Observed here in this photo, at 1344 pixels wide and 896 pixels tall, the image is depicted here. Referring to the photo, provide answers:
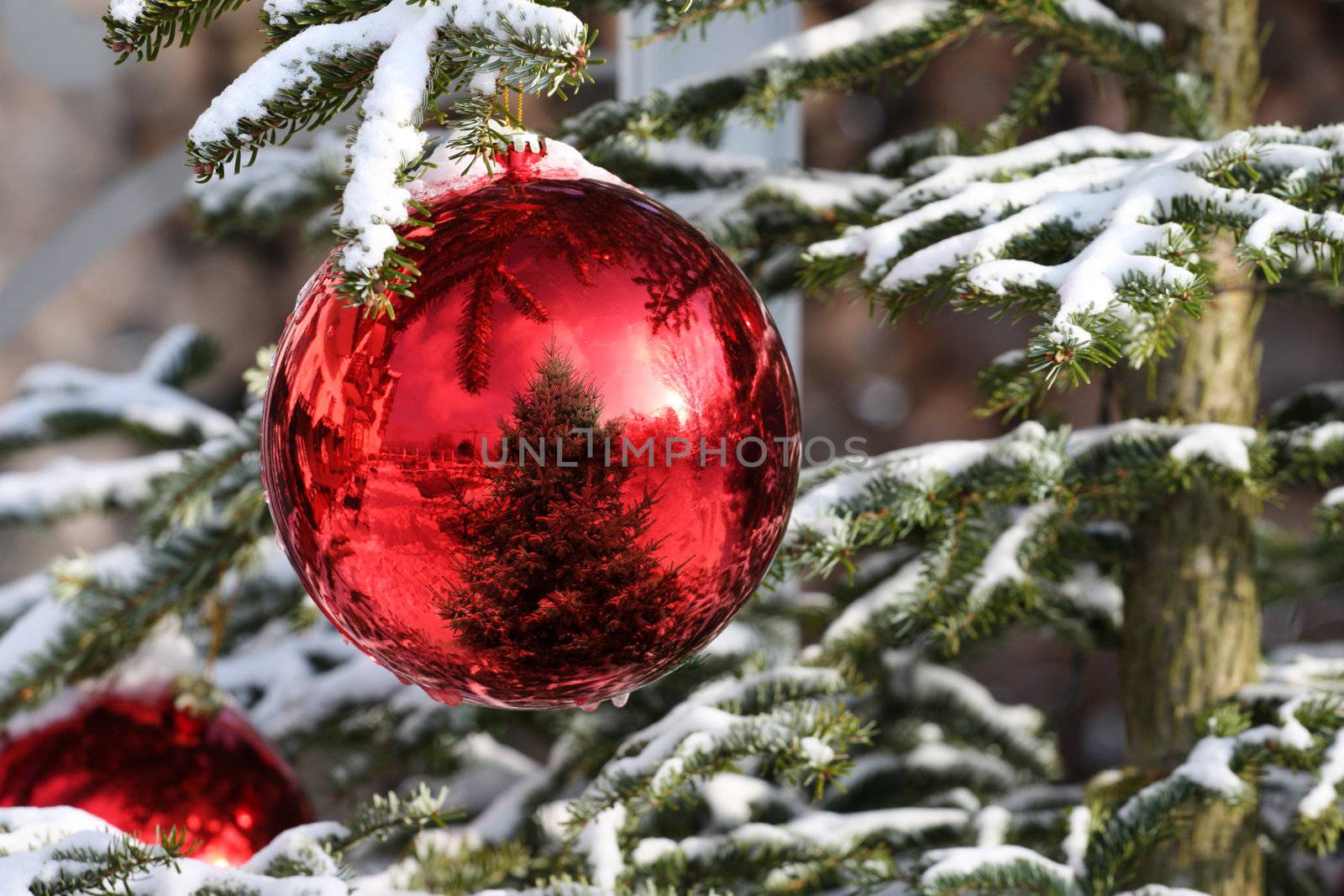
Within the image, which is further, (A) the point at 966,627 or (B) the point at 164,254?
(B) the point at 164,254

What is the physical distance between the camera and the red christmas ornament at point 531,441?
1.05 feet

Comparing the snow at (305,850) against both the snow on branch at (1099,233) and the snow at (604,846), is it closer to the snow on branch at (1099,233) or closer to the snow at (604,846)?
the snow at (604,846)

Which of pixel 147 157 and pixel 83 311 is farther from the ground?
pixel 147 157

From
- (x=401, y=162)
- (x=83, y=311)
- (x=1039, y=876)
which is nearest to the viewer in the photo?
(x=401, y=162)

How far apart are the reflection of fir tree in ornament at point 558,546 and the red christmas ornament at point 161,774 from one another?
10.7 inches

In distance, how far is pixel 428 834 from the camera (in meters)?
0.64

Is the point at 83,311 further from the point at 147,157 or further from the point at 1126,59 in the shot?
the point at 1126,59

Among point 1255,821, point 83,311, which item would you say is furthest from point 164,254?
point 1255,821

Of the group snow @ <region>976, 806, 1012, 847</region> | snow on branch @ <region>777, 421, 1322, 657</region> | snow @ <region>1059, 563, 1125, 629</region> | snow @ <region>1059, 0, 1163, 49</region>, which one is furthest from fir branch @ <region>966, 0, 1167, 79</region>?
snow @ <region>976, 806, 1012, 847</region>

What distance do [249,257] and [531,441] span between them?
133cm

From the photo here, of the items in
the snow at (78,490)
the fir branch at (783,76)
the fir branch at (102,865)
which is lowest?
the fir branch at (102,865)

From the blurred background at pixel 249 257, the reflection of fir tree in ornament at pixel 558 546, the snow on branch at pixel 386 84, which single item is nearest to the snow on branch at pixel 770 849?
the reflection of fir tree in ornament at pixel 558 546

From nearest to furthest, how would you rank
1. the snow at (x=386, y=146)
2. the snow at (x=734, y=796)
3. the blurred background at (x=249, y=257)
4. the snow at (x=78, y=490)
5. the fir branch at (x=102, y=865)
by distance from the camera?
the snow at (x=386, y=146) < the fir branch at (x=102, y=865) < the snow at (x=734, y=796) < the snow at (x=78, y=490) < the blurred background at (x=249, y=257)

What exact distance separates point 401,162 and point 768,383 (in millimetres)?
131
